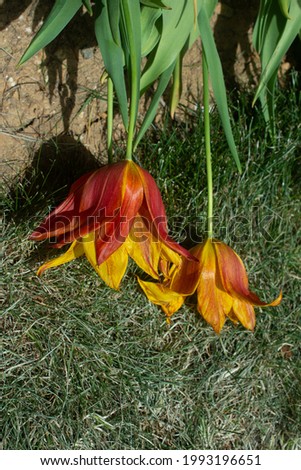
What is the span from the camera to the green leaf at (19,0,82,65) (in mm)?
1333

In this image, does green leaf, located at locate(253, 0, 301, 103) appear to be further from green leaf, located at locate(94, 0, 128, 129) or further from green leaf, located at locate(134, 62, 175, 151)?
green leaf, located at locate(94, 0, 128, 129)

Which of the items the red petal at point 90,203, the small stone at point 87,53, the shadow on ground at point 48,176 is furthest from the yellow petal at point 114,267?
the small stone at point 87,53

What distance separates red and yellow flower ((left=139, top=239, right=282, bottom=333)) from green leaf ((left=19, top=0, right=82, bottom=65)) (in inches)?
21.0

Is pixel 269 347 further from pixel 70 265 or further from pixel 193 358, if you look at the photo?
pixel 70 265

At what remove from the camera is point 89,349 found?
1.64 metres

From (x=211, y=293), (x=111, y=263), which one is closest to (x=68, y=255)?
(x=111, y=263)

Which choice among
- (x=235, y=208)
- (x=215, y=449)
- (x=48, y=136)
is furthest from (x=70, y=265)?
(x=215, y=449)

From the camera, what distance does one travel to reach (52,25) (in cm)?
135

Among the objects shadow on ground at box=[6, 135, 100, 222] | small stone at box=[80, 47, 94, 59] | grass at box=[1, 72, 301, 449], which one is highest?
small stone at box=[80, 47, 94, 59]

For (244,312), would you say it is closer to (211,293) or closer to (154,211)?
(211,293)

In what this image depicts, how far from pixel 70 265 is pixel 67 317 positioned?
0.13 metres

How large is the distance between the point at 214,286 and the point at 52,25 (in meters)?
0.63

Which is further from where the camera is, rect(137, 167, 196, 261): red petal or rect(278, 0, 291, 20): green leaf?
rect(278, 0, 291, 20): green leaf

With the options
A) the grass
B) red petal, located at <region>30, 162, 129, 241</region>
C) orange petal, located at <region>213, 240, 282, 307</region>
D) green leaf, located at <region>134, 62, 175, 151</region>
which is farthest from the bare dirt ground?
orange petal, located at <region>213, 240, 282, 307</region>
